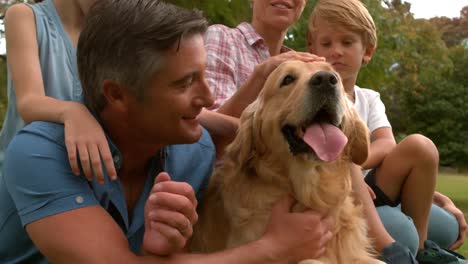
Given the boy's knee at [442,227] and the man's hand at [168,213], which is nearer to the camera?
the man's hand at [168,213]

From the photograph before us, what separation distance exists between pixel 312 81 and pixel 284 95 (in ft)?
0.57

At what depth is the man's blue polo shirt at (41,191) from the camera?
2.21 metres

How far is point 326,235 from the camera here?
2.67 metres

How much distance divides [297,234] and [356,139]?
62 cm

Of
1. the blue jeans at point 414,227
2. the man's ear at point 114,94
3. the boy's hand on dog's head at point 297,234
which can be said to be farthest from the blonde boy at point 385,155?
the man's ear at point 114,94

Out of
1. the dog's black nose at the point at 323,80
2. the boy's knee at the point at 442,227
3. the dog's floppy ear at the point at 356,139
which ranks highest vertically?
the dog's black nose at the point at 323,80

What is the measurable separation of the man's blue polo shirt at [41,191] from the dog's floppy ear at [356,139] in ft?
3.01

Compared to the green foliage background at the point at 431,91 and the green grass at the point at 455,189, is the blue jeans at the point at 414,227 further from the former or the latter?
the green grass at the point at 455,189

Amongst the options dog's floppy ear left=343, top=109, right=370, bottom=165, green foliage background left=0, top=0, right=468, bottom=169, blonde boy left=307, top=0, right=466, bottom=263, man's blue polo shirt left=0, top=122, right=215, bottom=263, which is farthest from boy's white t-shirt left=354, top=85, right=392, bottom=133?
green foliage background left=0, top=0, right=468, bottom=169

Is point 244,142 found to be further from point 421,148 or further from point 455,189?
point 455,189

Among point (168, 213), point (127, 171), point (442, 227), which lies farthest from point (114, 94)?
point (442, 227)

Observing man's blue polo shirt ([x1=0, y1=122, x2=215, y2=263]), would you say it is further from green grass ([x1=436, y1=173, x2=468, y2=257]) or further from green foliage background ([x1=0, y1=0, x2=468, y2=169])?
green grass ([x1=436, y1=173, x2=468, y2=257])

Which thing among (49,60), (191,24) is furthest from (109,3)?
(49,60)

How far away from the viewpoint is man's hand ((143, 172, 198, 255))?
2.04 m
